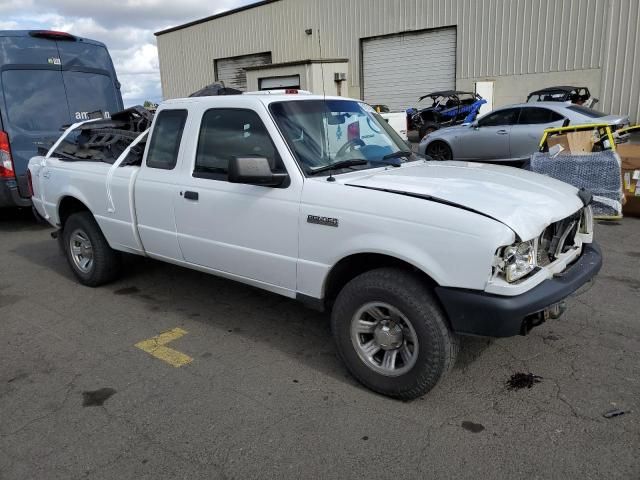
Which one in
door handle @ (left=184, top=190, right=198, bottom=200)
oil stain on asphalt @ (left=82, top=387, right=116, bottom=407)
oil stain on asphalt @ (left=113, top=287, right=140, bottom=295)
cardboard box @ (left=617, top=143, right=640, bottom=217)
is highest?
door handle @ (left=184, top=190, right=198, bottom=200)

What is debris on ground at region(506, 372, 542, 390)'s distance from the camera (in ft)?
11.2

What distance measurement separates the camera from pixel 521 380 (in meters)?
3.49

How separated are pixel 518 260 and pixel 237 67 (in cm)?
2839

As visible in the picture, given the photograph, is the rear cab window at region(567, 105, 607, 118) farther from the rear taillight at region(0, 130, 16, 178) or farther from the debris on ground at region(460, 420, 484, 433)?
the rear taillight at region(0, 130, 16, 178)

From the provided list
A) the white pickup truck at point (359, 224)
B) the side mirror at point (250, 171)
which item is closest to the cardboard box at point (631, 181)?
the white pickup truck at point (359, 224)

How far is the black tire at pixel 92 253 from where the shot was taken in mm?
5414

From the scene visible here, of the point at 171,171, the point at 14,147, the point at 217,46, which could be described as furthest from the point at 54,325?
the point at 217,46

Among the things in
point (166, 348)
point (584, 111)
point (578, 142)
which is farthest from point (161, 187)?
point (584, 111)

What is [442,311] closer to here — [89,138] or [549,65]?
[89,138]

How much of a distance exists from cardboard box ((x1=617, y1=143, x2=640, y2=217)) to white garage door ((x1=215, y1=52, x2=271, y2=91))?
72.4ft

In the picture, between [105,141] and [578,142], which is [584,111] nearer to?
[578,142]

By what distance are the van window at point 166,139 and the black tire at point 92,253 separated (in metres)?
1.27

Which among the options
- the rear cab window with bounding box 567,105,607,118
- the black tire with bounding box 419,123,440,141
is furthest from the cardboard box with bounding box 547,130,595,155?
the black tire with bounding box 419,123,440,141

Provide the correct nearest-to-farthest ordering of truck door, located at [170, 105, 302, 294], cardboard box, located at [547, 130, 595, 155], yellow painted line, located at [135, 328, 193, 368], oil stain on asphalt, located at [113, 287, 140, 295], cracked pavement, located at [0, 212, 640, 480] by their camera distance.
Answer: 1. cracked pavement, located at [0, 212, 640, 480]
2. truck door, located at [170, 105, 302, 294]
3. yellow painted line, located at [135, 328, 193, 368]
4. oil stain on asphalt, located at [113, 287, 140, 295]
5. cardboard box, located at [547, 130, 595, 155]
